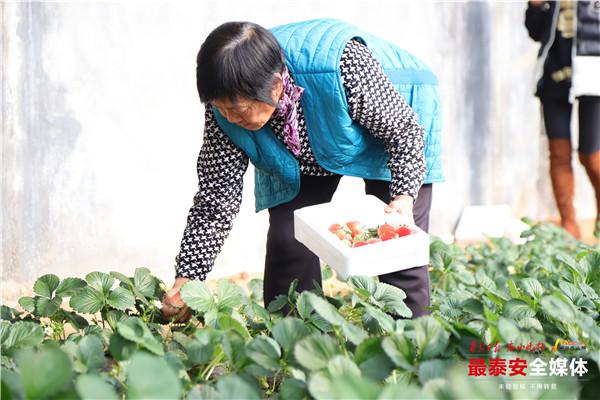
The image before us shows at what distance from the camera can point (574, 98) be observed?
471cm

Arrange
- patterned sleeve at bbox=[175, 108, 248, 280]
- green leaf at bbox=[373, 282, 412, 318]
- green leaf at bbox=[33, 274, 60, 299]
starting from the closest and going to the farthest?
green leaf at bbox=[373, 282, 412, 318] < green leaf at bbox=[33, 274, 60, 299] < patterned sleeve at bbox=[175, 108, 248, 280]

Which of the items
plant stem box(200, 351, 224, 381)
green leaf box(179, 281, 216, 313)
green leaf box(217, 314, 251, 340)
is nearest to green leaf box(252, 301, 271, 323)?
green leaf box(179, 281, 216, 313)

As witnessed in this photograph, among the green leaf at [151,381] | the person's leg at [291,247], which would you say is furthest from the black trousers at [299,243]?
the green leaf at [151,381]

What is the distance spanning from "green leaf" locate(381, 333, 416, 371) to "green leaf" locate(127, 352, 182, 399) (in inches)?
18.0

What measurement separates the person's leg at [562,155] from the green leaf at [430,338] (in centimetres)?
338

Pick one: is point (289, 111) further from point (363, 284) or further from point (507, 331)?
point (507, 331)

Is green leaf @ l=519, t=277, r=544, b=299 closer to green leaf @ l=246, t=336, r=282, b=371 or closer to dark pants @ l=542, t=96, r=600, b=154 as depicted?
green leaf @ l=246, t=336, r=282, b=371

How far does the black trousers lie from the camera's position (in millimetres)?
2580

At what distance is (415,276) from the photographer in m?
2.49

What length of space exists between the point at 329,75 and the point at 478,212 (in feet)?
10.6

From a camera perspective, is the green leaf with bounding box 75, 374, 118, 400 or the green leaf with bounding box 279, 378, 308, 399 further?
the green leaf with bounding box 279, 378, 308, 399

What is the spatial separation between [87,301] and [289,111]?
704mm

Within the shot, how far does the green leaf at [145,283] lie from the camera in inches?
95.0

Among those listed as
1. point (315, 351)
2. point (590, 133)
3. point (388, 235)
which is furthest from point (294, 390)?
point (590, 133)
